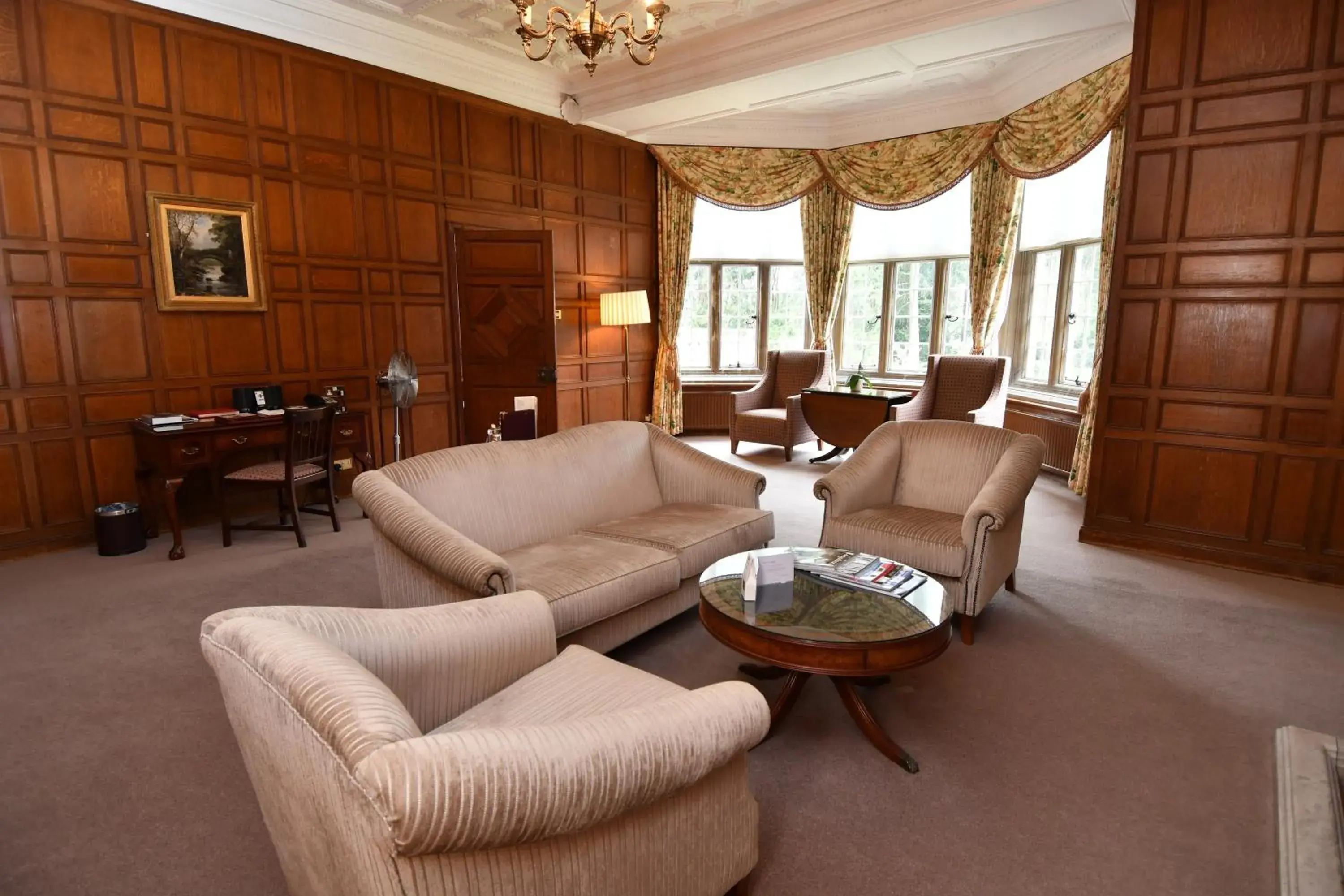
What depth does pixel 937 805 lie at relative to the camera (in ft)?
6.69

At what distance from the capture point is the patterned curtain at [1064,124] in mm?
5008

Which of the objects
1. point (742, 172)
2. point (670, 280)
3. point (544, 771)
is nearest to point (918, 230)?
point (742, 172)

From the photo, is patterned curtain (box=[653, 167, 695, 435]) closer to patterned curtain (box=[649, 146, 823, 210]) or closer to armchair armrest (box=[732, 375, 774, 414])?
patterned curtain (box=[649, 146, 823, 210])

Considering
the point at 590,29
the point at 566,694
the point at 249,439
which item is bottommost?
the point at 566,694

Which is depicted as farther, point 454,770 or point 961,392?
point 961,392

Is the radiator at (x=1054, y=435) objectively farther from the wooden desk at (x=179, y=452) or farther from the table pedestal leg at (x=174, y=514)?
the table pedestal leg at (x=174, y=514)

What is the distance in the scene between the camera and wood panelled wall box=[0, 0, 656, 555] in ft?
12.9

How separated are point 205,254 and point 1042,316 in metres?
6.62

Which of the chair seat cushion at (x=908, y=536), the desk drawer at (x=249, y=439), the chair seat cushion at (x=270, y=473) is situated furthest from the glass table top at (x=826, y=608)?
the desk drawer at (x=249, y=439)

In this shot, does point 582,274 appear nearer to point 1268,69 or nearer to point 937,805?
point 1268,69

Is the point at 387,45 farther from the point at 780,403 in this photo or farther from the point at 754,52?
the point at 780,403

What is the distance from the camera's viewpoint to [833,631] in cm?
211

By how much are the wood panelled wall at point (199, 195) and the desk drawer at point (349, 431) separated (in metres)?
0.47

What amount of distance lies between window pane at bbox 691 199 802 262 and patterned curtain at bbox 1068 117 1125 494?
3.43 metres
